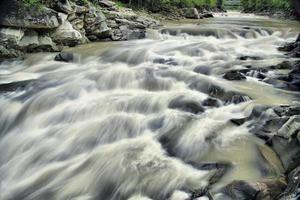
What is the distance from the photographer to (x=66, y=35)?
47.4 feet

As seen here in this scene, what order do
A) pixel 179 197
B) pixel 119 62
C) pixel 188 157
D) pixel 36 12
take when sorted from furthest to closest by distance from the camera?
pixel 36 12 < pixel 119 62 < pixel 188 157 < pixel 179 197

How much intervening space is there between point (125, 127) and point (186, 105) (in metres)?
1.55

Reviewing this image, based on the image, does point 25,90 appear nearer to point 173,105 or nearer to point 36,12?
point 173,105

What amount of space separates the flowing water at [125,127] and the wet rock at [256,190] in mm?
334

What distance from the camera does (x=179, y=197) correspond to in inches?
203

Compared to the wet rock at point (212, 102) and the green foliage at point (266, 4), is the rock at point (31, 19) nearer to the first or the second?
the wet rock at point (212, 102)

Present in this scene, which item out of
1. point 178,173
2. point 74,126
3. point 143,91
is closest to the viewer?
point 178,173

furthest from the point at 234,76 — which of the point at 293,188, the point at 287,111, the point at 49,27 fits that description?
the point at 49,27

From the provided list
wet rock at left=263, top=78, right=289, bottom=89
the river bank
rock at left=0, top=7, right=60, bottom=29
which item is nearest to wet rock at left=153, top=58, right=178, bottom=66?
wet rock at left=263, top=78, right=289, bottom=89

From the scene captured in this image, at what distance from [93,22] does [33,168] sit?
430 inches

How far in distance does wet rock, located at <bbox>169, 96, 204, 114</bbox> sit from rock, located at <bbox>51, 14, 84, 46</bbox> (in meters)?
7.67

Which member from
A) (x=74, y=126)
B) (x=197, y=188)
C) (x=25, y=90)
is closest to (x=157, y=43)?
(x=25, y=90)

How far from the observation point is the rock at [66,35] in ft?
46.7

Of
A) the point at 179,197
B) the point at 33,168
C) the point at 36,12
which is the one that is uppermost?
the point at 36,12
